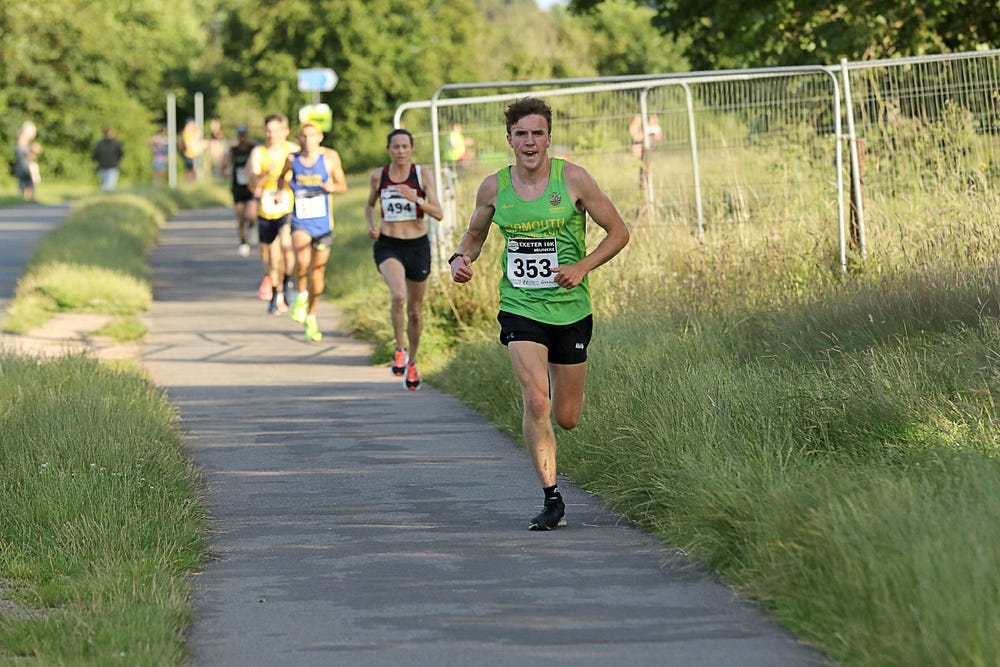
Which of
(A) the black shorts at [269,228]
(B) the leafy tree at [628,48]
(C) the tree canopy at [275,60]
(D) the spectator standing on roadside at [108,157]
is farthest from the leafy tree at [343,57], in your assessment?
(A) the black shorts at [269,228]

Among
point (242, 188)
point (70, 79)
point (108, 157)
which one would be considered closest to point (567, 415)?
point (242, 188)

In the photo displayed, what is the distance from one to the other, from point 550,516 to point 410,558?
2.51 ft

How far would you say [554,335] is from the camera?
292 inches

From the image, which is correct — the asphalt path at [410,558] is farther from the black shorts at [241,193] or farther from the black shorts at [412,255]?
the black shorts at [241,193]

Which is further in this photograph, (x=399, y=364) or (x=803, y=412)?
(x=399, y=364)

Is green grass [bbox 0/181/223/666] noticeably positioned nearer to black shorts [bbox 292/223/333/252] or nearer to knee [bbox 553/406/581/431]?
knee [bbox 553/406/581/431]

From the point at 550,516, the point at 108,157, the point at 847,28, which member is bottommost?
the point at 550,516

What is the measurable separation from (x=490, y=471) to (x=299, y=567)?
2.33m

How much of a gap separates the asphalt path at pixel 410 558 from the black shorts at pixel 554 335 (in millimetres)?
738

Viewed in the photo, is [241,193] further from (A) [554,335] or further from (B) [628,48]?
(B) [628,48]

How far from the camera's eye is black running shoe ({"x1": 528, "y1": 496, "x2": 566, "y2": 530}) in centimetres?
723

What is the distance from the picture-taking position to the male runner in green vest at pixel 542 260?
731 centimetres

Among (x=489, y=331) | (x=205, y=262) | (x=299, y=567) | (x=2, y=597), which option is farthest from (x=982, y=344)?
(x=205, y=262)

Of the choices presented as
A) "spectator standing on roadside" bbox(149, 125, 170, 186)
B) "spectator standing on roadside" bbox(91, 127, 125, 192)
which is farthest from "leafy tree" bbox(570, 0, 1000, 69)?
"spectator standing on roadside" bbox(149, 125, 170, 186)
